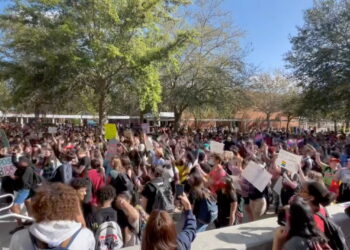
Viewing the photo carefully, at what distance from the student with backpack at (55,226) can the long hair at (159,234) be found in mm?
456

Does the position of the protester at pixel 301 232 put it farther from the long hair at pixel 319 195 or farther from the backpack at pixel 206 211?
the backpack at pixel 206 211

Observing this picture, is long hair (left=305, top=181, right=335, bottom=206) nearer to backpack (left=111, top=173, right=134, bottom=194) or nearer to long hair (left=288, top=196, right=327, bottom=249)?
long hair (left=288, top=196, right=327, bottom=249)

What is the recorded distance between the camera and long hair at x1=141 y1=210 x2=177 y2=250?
2281mm

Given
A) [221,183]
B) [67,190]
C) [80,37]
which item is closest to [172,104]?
[80,37]

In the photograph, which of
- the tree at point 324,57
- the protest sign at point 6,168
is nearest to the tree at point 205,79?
the tree at point 324,57

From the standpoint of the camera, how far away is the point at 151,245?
7.50ft

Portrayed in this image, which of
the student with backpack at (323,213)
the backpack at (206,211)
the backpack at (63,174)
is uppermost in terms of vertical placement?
the student with backpack at (323,213)

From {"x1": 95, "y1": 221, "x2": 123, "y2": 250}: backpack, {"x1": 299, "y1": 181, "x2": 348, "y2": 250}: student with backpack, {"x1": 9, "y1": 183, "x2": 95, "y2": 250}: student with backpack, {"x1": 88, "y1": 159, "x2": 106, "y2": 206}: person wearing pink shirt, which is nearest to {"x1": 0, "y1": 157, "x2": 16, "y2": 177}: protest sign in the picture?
{"x1": 88, "y1": 159, "x2": 106, "y2": 206}: person wearing pink shirt

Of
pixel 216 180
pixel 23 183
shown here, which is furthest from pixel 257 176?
pixel 23 183

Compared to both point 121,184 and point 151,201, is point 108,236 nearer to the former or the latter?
point 151,201

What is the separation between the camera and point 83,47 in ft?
49.2

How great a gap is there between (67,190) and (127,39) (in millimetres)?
13688

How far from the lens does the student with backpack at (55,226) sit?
2.23 metres

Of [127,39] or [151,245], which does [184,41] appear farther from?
[151,245]
